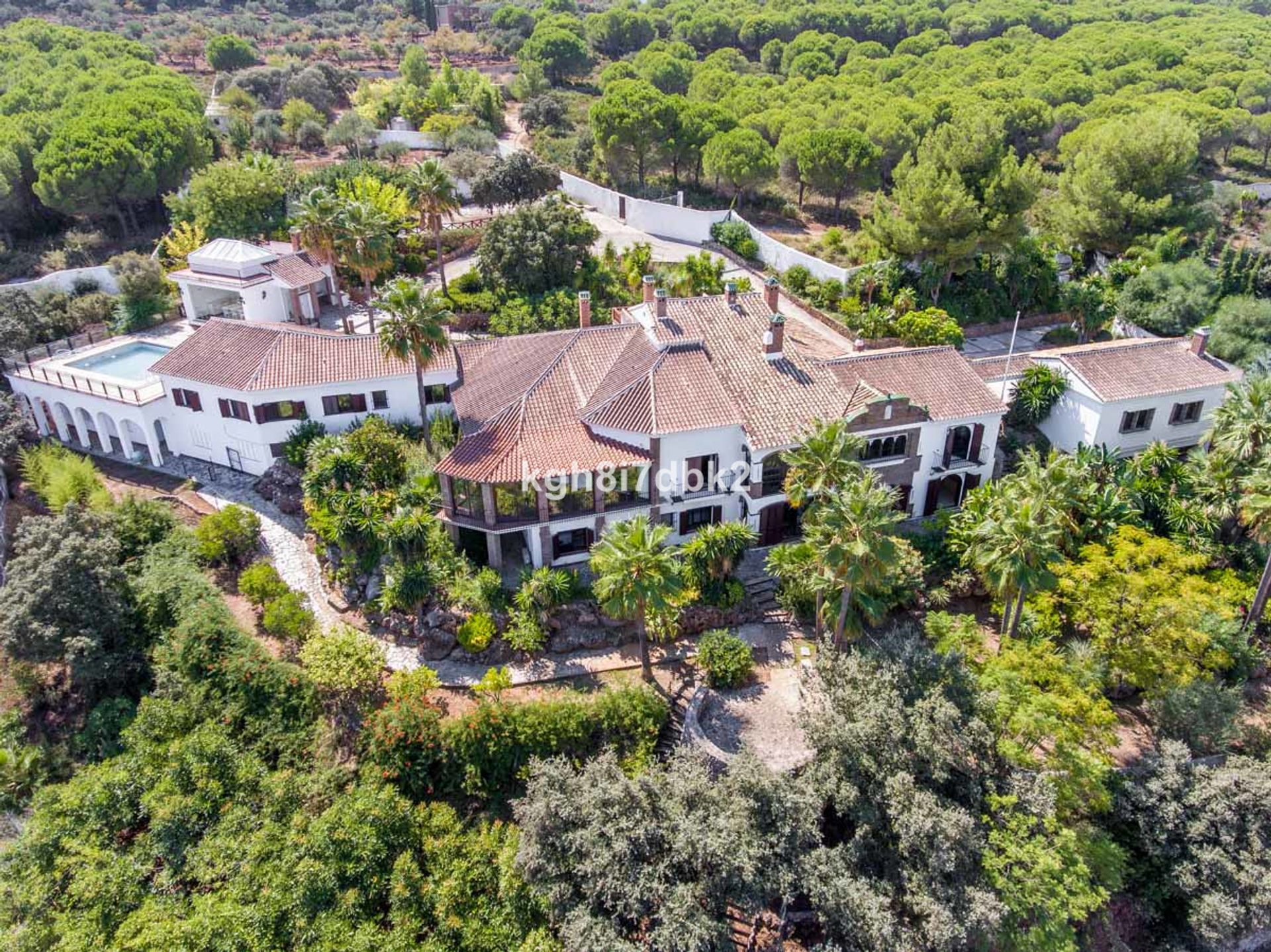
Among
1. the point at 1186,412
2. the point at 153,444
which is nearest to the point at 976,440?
the point at 1186,412

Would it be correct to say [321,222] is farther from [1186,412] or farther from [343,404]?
[1186,412]

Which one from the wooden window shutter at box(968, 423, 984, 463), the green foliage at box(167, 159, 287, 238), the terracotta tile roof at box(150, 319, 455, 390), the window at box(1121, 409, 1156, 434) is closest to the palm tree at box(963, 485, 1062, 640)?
the wooden window shutter at box(968, 423, 984, 463)

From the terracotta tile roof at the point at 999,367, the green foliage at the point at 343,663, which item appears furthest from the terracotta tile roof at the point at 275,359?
the terracotta tile roof at the point at 999,367

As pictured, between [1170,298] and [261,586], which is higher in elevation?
[1170,298]

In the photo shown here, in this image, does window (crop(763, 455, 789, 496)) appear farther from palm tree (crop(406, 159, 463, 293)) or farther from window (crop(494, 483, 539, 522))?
palm tree (crop(406, 159, 463, 293))

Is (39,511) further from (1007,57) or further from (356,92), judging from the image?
(1007,57)

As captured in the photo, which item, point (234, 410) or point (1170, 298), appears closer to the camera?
point (234, 410)
